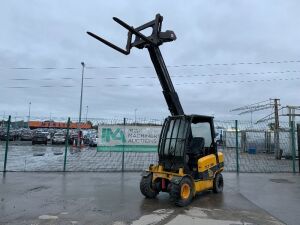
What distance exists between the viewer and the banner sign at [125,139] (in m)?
15.2

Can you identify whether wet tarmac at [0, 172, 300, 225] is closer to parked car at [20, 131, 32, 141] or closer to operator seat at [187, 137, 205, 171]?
operator seat at [187, 137, 205, 171]

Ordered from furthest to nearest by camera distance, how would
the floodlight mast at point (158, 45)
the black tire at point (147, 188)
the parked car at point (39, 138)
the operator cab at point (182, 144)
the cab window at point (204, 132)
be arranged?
the parked car at point (39, 138), the cab window at point (204, 132), the black tire at point (147, 188), the operator cab at point (182, 144), the floodlight mast at point (158, 45)

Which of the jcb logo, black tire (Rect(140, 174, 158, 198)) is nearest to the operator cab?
black tire (Rect(140, 174, 158, 198))

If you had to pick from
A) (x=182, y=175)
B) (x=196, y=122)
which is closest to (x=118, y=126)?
(x=196, y=122)

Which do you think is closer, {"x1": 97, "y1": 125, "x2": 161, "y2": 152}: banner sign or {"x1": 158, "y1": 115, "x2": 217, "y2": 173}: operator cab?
{"x1": 158, "y1": 115, "x2": 217, "y2": 173}: operator cab

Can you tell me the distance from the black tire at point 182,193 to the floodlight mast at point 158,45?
2.02 m

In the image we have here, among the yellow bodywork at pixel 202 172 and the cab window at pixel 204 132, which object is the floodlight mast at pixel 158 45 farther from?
the yellow bodywork at pixel 202 172

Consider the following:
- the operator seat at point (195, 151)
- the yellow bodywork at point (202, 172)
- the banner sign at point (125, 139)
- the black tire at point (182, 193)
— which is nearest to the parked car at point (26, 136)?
the banner sign at point (125, 139)

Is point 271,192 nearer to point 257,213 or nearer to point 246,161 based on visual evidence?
point 257,213

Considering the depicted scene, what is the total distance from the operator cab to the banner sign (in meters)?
5.54

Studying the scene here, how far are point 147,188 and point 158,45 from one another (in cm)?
370

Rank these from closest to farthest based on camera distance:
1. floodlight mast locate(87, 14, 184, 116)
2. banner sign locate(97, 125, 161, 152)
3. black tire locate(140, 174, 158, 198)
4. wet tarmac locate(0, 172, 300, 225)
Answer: wet tarmac locate(0, 172, 300, 225) → floodlight mast locate(87, 14, 184, 116) → black tire locate(140, 174, 158, 198) → banner sign locate(97, 125, 161, 152)

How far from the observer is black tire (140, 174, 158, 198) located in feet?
30.2

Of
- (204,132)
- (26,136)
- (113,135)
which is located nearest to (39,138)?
(26,136)
